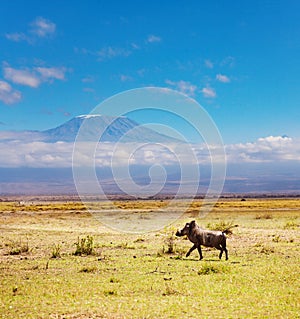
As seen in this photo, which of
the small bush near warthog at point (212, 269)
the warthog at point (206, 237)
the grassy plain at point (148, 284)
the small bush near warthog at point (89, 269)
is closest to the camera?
the grassy plain at point (148, 284)

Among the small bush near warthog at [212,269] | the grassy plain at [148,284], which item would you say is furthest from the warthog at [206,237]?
the small bush near warthog at [212,269]

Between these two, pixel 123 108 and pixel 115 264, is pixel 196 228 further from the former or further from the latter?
pixel 123 108

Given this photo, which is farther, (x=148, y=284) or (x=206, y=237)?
(x=206, y=237)

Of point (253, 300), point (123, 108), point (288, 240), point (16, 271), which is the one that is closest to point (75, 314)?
point (253, 300)

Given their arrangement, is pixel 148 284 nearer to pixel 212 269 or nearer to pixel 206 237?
pixel 212 269

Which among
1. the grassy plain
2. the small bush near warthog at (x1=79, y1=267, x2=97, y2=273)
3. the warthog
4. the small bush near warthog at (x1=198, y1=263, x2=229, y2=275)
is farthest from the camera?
the warthog

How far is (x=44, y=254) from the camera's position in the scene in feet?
66.2

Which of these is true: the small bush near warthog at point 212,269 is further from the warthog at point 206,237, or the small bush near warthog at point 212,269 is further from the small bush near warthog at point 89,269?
the small bush near warthog at point 89,269

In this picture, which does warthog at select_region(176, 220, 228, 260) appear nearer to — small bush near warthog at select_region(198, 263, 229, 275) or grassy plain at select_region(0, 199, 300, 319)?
grassy plain at select_region(0, 199, 300, 319)

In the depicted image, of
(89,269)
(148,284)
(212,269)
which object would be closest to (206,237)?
(212,269)

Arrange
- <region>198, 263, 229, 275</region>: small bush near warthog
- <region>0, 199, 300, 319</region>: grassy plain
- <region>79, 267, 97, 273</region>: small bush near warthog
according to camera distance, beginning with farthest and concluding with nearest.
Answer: <region>79, 267, 97, 273</region>: small bush near warthog < <region>198, 263, 229, 275</region>: small bush near warthog < <region>0, 199, 300, 319</region>: grassy plain

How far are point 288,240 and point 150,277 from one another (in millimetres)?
12954

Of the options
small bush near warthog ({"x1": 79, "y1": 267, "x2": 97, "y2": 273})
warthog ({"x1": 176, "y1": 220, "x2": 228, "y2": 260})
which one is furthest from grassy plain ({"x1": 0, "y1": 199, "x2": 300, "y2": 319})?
warthog ({"x1": 176, "y1": 220, "x2": 228, "y2": 260})

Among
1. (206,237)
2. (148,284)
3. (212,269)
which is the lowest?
(148,284)
